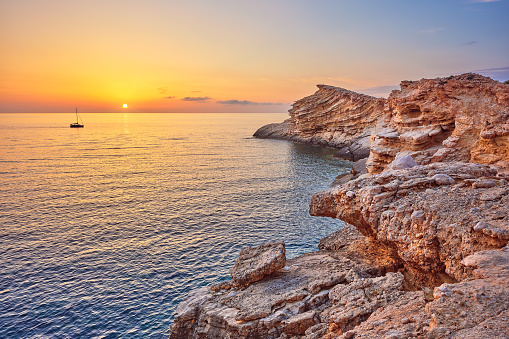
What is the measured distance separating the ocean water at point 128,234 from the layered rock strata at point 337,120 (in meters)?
20.2

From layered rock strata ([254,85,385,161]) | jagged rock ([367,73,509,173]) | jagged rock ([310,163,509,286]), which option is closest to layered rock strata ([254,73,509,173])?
jagged rock ([367,73,509,173])

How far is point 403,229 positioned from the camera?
48.0 ft

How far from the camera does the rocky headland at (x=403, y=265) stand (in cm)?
925

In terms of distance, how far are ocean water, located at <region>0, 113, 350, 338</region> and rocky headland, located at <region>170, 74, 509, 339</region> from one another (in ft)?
25.5

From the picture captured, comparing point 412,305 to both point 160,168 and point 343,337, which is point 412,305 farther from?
point 160,168

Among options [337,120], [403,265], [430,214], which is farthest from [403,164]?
[337,120]

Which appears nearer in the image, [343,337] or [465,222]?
[343,337]

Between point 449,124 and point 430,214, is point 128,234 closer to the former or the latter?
point 430,214

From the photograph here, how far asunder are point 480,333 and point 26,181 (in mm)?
64263

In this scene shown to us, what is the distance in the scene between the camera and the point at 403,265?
55.2 feet

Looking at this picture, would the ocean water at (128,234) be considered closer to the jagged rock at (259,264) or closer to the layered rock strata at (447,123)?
the jagged rock at (259,264)

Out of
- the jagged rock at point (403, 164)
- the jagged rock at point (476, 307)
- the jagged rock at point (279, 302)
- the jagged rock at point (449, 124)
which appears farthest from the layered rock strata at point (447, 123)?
the jagged rock at point (476, 307)

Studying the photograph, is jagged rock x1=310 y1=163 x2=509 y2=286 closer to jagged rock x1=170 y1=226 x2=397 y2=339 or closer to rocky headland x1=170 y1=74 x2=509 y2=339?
rocky headland x1=170 y1=74 x2=509 y2=339

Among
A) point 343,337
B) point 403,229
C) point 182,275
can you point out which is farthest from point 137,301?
point 403,229
